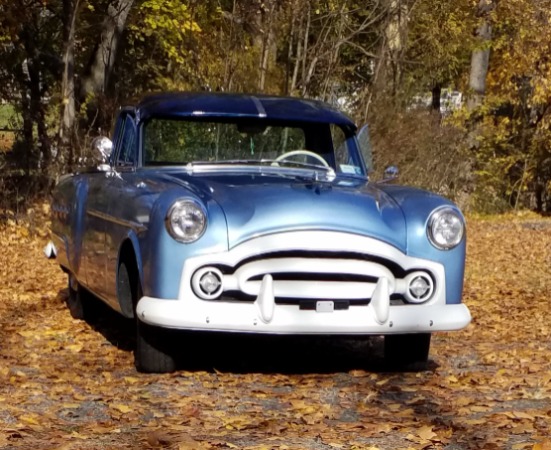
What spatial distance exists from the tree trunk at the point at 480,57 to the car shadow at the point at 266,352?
20.2 m

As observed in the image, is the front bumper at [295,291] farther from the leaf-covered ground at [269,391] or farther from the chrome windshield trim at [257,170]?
the chrome windshield trim at [257,170]

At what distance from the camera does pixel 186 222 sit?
700cm

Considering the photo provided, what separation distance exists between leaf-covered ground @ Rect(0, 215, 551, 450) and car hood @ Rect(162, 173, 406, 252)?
87 centimetres

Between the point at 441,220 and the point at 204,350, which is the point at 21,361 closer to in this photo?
the point at 204,350

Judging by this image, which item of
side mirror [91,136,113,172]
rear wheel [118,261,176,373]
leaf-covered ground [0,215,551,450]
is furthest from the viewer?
side mirror [91,136,113,172]

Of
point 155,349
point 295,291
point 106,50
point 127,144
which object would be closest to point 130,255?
point 155,349

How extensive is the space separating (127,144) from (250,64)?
9378 millimetres

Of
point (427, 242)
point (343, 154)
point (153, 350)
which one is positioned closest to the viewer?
point (427, 242)

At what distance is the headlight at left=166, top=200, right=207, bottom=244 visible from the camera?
6996 mm

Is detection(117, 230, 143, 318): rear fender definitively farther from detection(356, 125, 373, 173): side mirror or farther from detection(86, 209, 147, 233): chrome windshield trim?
detection(356, 125, 373, 173): side mirror

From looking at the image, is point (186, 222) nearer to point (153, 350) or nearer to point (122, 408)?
point (153, 350)

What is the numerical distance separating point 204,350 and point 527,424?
2.94 metres

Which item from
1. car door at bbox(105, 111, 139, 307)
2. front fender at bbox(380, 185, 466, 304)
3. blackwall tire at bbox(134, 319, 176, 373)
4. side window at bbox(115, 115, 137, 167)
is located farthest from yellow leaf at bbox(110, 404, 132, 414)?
side window at bbox(115, 115, 137, 167)

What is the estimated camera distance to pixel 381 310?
7.12 metres
